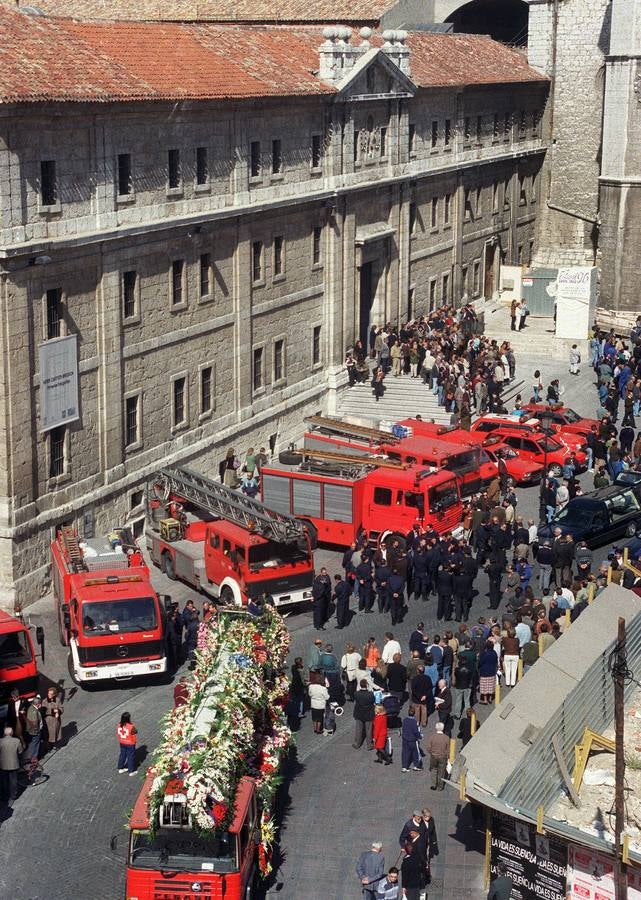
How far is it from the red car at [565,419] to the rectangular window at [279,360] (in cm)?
812

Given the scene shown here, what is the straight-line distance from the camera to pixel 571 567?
38.9 meters

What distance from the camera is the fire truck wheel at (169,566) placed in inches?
1586

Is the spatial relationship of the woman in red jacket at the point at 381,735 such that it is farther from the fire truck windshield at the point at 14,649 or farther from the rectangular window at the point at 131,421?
the rectangular window at the point at 131,421

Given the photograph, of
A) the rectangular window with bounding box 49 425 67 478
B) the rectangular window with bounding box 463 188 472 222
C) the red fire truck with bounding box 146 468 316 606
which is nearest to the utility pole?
the red fire truck with bounding box 146 468 316 606

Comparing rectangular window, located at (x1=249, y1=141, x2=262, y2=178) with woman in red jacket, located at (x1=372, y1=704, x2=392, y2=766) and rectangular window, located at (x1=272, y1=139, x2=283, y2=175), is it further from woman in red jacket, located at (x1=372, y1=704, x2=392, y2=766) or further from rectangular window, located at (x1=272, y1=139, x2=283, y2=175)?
woman in red jacket, located at (x1=372, y1=704, x2=392, y2=766)

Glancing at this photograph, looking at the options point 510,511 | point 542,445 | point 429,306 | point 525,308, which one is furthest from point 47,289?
point 525,308

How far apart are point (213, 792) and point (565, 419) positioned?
29.6 m

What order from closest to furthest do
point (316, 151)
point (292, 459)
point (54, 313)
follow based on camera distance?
1. point (54, 313)
2. point (292, 459)
3. point (316, 151)

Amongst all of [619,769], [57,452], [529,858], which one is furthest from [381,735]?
[57,452]

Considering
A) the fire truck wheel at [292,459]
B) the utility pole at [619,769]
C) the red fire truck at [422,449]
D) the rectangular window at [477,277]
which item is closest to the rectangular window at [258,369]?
the red fire truck at [422,449]

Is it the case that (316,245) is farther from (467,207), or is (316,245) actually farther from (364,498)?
(467,207)

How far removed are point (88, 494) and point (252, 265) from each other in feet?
36.5

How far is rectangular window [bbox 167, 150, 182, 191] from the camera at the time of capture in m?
42.8

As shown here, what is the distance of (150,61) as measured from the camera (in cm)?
4319
